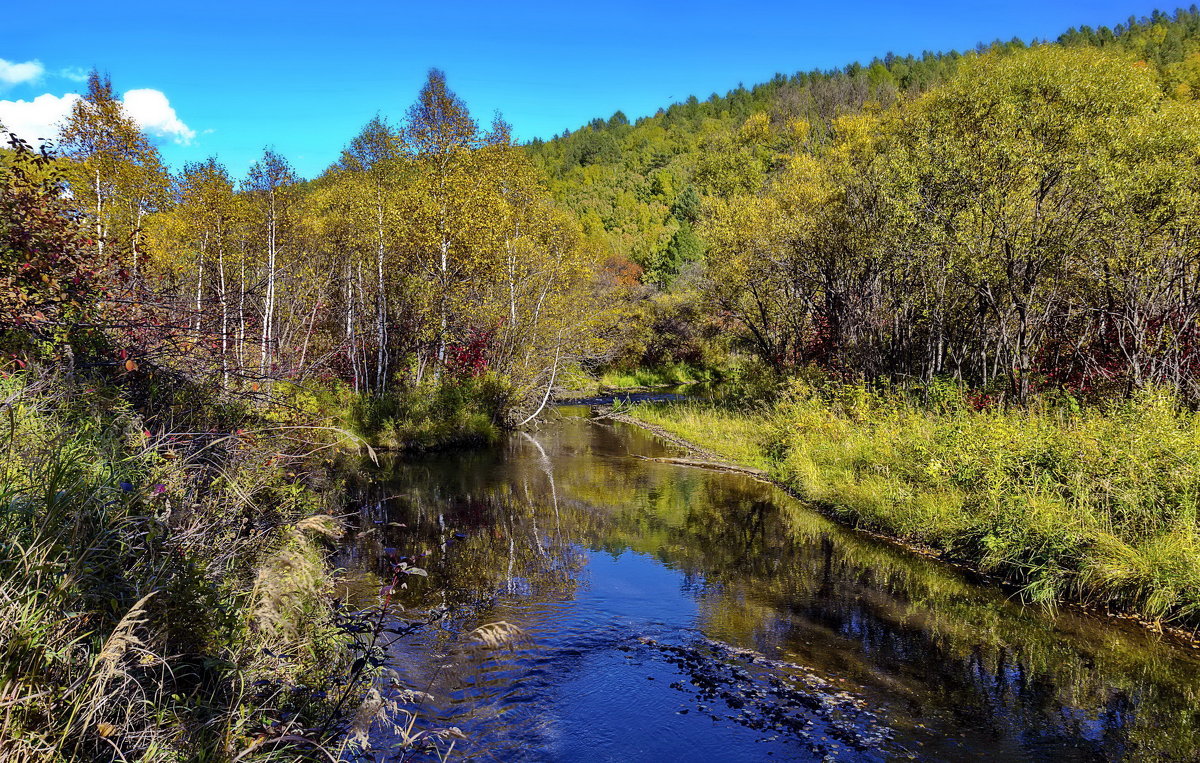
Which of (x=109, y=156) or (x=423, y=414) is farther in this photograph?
(x=109, y=156)

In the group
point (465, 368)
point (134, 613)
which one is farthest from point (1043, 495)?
point (465, 368)

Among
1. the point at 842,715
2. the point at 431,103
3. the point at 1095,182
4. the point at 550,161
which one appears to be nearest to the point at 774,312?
the point at 1095,182

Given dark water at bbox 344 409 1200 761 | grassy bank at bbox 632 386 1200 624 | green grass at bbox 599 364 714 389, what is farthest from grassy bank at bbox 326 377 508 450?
green grass at bbox 599 364 714 389

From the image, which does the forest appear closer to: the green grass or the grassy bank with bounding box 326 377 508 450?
the grassy bank with bounding box 326 377 508 450

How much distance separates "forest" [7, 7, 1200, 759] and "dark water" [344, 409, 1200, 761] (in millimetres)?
897

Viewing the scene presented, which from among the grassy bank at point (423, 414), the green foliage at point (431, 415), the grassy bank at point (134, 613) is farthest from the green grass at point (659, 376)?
the grassy bank at point (134, 613)

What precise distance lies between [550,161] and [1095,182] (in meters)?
108

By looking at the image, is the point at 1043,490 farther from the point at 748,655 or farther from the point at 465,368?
the point at 465,368

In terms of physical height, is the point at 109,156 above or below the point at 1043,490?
above

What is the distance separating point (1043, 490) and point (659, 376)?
37147 millimetres

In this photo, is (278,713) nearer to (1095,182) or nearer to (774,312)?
(1095,182)

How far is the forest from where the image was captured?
4.14 m

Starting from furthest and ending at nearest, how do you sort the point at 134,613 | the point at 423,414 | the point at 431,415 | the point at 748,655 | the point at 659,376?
the point at 659,376 → the point at 431,415 → the point at 423,414 → the point at 748,655 → the point at 134,613

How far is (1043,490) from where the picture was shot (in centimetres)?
1021
